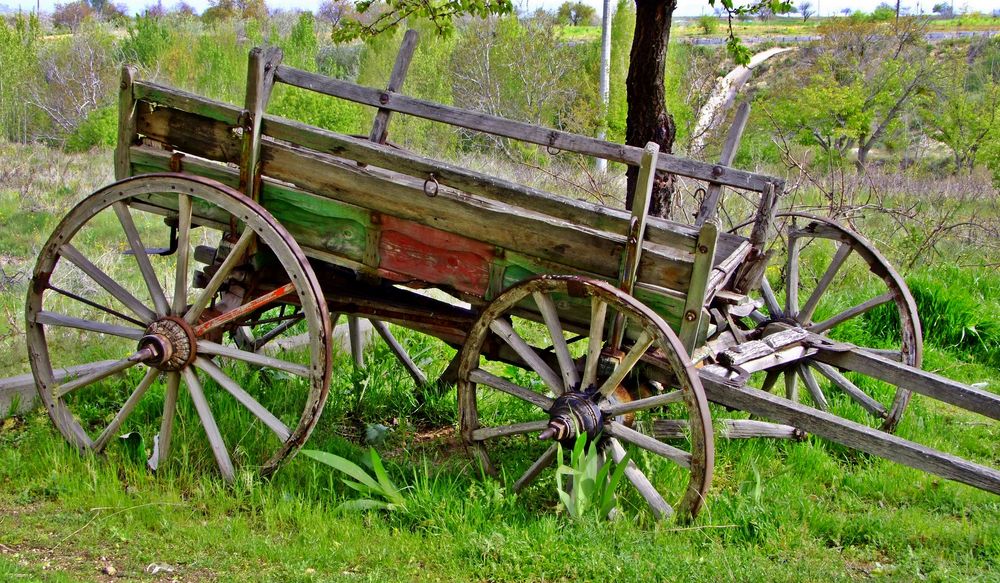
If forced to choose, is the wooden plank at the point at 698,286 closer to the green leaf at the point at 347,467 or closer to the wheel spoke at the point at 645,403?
the wheel spoke at the point at 645,403

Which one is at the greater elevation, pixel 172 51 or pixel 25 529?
pixel 172 51

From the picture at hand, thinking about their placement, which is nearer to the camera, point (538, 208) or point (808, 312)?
point (538, 208)

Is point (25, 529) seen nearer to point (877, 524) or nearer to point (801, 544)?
point (801, 544)

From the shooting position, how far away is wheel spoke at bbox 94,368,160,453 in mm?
3652

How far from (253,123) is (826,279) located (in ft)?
9.76

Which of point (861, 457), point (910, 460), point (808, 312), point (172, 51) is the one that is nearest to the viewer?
point (910, 460)

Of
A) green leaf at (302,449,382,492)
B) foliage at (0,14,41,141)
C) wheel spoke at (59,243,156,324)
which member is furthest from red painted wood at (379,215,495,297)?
foliage at (0,14,41,141)

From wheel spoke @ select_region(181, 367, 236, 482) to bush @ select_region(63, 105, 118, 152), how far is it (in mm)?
11687

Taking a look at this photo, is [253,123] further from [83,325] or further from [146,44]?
[146,44]

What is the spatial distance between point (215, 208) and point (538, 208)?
1427mm

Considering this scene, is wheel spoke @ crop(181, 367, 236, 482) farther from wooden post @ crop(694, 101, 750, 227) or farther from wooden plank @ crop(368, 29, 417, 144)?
wooden post @ crop(694, 101, 750, 227)

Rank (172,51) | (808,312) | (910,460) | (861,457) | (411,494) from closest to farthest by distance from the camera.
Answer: (910,460) < (411,494) < (861,457) < (808,312) < (172,51)

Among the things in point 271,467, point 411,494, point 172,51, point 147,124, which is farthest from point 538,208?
point 172,51

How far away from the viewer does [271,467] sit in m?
3.54
